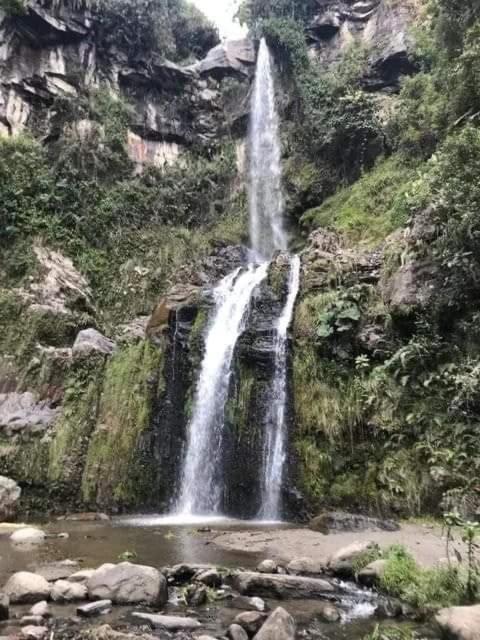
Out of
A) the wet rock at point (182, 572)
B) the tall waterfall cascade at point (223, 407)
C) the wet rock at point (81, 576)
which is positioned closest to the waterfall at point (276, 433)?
the tall waterfall cascade at point (223, 407)

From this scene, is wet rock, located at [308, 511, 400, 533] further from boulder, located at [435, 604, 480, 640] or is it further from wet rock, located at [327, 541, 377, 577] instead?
boulder, located at [435, 604, 480, 640]

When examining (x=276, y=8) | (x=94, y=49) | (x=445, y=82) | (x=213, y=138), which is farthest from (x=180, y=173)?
(x=445, y=82)

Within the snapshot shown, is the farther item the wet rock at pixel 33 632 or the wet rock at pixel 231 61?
the wet rock at pixel 231 61

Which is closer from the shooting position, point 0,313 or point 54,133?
point 0,313

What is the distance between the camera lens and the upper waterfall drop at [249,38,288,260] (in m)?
21.3

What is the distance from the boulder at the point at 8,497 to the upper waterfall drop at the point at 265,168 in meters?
12.8

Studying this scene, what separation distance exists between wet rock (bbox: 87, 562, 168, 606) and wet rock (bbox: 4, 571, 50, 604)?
40cm

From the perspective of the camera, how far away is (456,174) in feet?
32.4

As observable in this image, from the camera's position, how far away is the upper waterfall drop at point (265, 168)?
21.3 m

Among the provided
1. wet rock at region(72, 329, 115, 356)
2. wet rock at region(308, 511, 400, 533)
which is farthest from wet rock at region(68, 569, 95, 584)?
wet rock at region(72, 329, 115, 356)

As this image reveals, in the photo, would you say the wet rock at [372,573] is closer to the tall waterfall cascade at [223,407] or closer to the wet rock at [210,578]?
the wet rock at [210,578]

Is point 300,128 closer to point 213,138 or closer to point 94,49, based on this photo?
point 213,138

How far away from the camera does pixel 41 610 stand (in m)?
4.30

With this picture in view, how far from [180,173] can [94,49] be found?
22.2 ft
